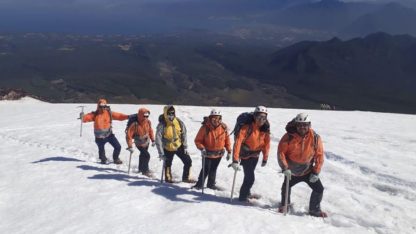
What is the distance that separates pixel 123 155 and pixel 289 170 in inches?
394

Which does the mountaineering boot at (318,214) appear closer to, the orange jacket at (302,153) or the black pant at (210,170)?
the orange jacket at (302,153)

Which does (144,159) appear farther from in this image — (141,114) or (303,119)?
(303,119)

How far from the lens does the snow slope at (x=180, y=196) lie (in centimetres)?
1032

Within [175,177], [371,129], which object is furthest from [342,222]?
[371,129]

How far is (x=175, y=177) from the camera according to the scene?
A: 15.6 metres

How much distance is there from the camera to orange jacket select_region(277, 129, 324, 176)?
10.9m

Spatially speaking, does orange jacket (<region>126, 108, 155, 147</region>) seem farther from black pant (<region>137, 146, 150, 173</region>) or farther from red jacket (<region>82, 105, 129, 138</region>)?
red jacket (<region>82, 105, 129, 138</region>)

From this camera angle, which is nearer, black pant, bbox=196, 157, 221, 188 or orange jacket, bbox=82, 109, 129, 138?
black pant, bbox=196, 157, 221, 188

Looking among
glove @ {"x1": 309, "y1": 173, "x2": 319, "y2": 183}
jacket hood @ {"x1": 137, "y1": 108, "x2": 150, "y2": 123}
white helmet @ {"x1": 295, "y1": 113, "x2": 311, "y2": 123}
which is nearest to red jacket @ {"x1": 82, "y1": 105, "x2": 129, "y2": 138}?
jacket hood @ {"x1": 137, "y1": 108, "x2": 150, "y2": 123}

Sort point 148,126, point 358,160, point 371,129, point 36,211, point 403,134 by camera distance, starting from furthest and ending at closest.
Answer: point 371,129 < point 403,134 < point 358,160 < point 148,126 < point 36,211

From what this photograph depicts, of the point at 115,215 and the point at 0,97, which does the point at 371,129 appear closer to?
the point at 115,215

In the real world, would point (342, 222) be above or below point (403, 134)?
below

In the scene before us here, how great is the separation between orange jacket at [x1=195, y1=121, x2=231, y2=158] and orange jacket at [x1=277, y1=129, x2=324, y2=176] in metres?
2.13

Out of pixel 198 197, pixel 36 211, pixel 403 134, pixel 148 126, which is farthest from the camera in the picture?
pixel 403 134
